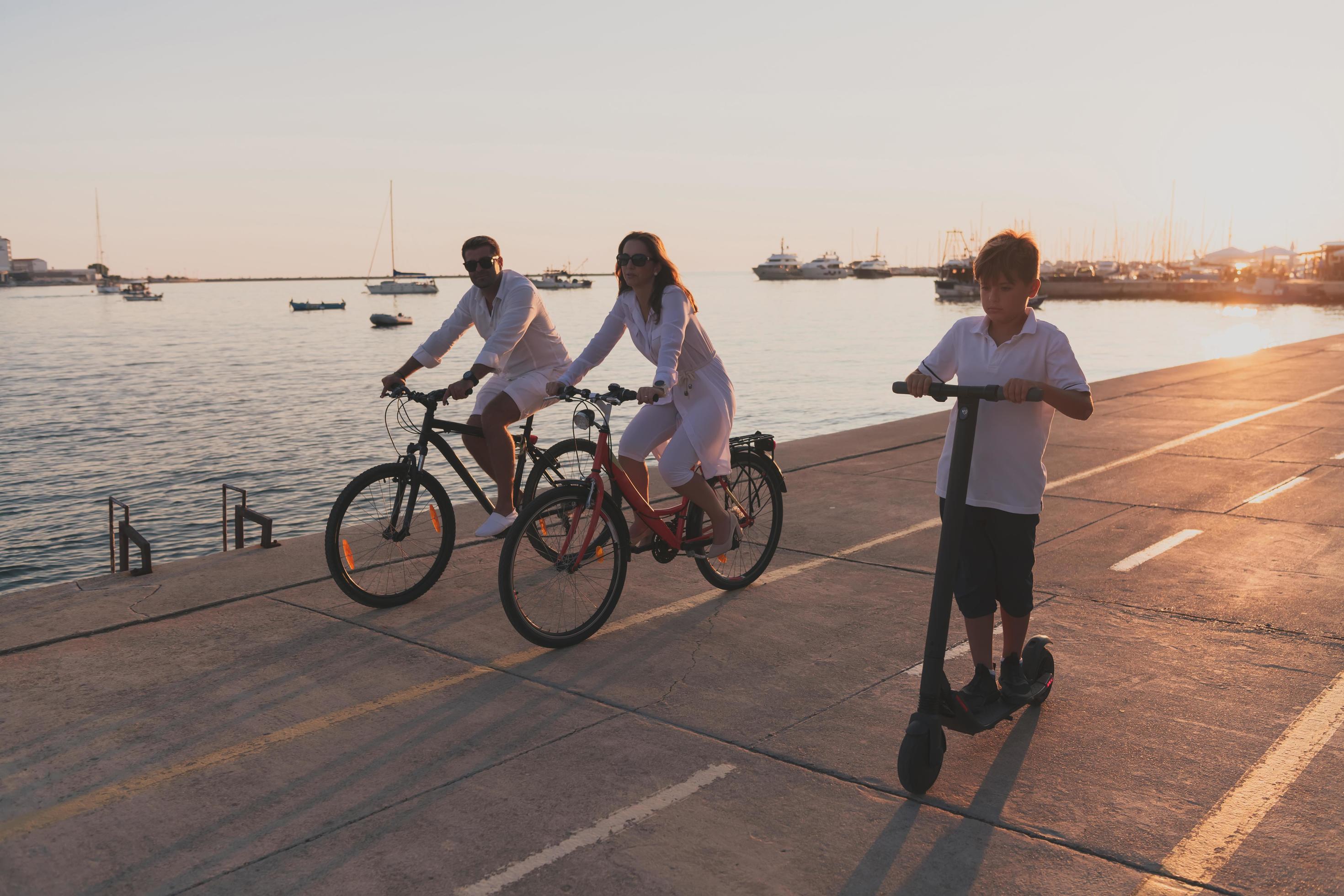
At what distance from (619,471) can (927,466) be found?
5.76 meters

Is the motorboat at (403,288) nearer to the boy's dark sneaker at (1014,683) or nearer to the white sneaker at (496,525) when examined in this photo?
the white sneaker at (496,525)

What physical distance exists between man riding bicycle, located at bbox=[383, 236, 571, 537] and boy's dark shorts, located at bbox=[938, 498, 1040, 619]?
2.85 m

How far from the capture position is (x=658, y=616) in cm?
572

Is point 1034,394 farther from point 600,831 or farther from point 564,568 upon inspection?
point 564,568

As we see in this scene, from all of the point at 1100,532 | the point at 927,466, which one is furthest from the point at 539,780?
the point at 927,466

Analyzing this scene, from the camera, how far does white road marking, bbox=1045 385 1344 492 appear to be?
9.56 m

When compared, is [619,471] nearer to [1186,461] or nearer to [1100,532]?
[1100,532]

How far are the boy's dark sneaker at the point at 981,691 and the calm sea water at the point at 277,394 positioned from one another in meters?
A: 4.63

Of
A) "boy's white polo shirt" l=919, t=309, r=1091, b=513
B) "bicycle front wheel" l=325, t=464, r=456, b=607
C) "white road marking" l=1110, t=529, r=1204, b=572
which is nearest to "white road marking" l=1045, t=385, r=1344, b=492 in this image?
"white road marking" l=1110, t=529, r=1204, b=572

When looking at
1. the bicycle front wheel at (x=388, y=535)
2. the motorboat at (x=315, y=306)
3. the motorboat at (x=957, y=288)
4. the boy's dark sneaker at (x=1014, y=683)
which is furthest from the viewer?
the motorboat at (x=315, y=306)

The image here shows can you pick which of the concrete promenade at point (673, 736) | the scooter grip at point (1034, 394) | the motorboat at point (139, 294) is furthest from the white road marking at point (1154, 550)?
the motorboat at point (139, 294)

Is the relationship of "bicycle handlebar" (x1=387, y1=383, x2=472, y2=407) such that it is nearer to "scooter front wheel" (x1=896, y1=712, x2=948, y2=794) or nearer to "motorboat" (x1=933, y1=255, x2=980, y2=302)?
"scooter front wheel" (x1=896, y1=712, x2=948, y2=794)

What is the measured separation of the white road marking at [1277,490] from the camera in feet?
27.7

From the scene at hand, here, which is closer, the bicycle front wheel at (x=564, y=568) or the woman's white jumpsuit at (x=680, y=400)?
the bicycle front wheel at (x=564, y=568)
